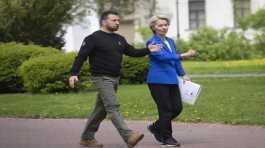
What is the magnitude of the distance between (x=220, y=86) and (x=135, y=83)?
2746 millimetres

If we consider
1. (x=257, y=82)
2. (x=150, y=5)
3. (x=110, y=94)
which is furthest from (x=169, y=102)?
(x=150, y=5)

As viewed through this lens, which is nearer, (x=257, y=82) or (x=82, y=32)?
(x=257, y=82)

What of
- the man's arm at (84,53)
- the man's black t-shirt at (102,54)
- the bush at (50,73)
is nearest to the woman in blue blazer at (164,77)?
the man's black t-shirt at (102,54)

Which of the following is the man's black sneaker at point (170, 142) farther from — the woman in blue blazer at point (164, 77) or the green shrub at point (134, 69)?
the green shrub at point (134, 69)

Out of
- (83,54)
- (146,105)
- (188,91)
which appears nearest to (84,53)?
(83,54)

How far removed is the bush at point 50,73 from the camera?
18406 mm

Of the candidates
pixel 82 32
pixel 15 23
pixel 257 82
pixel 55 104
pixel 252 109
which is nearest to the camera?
pixel 252 109

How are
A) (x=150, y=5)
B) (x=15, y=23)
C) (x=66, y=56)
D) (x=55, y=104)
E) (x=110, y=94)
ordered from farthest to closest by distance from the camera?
(x=150, y=5), (x=15, y=23), (x=66, y=56), (x=55, y=104), (x=110, y=94)

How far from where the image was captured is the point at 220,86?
19.7 m

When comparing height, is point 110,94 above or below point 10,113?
above

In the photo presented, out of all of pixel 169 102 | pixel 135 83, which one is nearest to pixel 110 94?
pixel 169 102

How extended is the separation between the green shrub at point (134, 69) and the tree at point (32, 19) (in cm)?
342

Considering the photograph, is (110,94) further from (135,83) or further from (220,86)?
(135,83)

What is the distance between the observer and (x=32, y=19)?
75.6 feet
